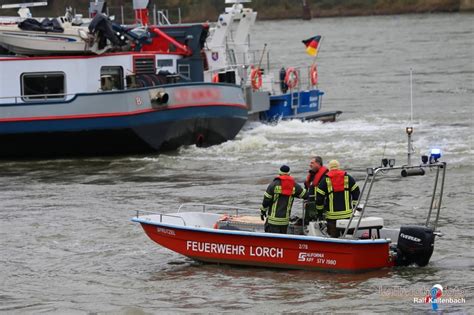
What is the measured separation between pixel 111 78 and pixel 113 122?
143cm

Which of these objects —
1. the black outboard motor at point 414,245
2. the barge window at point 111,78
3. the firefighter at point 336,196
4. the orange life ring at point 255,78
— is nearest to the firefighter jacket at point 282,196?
the firefighter at point 336,196

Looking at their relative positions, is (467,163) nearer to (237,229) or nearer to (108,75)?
(108,75)

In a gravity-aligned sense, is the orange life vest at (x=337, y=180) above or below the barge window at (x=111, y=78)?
below

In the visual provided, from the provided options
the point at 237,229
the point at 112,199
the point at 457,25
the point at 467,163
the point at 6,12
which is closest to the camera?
the point at 237,229

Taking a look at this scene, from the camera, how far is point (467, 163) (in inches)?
1008

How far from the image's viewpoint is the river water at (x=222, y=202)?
1512cm

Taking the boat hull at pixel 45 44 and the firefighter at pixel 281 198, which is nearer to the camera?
the firefighter at pixel 281 198

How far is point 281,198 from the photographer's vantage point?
16.0 m

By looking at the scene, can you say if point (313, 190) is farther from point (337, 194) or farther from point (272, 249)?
point (272, 249)

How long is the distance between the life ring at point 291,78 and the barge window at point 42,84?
933 centimetres

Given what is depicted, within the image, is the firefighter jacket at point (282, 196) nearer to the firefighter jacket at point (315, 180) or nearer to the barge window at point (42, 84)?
the firefighter jacket at point (315, 180)

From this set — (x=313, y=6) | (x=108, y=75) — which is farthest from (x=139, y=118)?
(x=313, y=6)

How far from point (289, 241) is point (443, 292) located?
2064 millimetres

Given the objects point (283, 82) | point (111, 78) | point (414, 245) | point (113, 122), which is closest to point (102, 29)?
point (111, 78)
